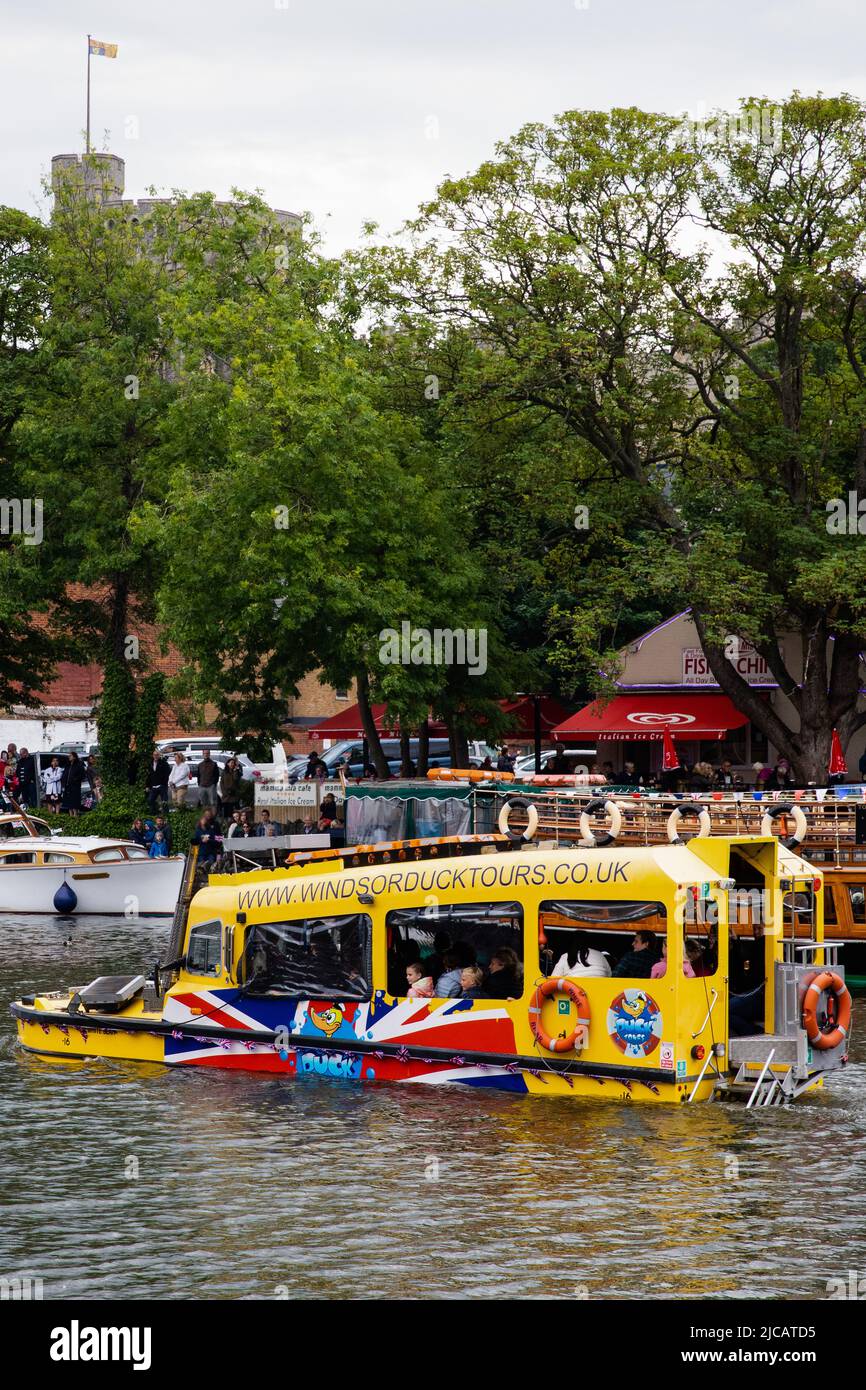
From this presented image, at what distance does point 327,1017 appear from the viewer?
65.3 ft

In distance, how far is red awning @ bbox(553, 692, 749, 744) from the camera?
46031 millimetres

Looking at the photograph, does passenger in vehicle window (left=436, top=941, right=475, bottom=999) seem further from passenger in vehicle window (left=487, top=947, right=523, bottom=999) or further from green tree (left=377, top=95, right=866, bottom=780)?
green tree (left=377, top=95, right=866, bottom=780)

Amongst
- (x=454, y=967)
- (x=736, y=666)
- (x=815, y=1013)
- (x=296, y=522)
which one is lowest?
(x=815, y=1013)

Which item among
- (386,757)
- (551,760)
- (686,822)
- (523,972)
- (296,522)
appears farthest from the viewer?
(386,757)

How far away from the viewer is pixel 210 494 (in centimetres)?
4353

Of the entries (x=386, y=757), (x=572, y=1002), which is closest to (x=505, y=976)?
(x=572, y=1002)

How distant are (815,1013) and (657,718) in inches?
1110

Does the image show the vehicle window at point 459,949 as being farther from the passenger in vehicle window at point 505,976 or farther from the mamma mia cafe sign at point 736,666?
the mamma mia cafe sign at point 736,666

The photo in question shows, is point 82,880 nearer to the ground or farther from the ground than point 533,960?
nearer to the ground

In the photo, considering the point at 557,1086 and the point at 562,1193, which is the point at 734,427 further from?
the point at 562,1193

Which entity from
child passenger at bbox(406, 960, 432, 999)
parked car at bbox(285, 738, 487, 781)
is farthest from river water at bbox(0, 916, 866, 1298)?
parked car at bbox(285, 738, 487, 781)

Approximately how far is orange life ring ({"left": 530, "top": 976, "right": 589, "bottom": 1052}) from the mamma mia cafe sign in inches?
1124

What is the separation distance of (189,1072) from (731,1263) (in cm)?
889

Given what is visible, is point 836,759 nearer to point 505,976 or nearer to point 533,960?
point 505,976
